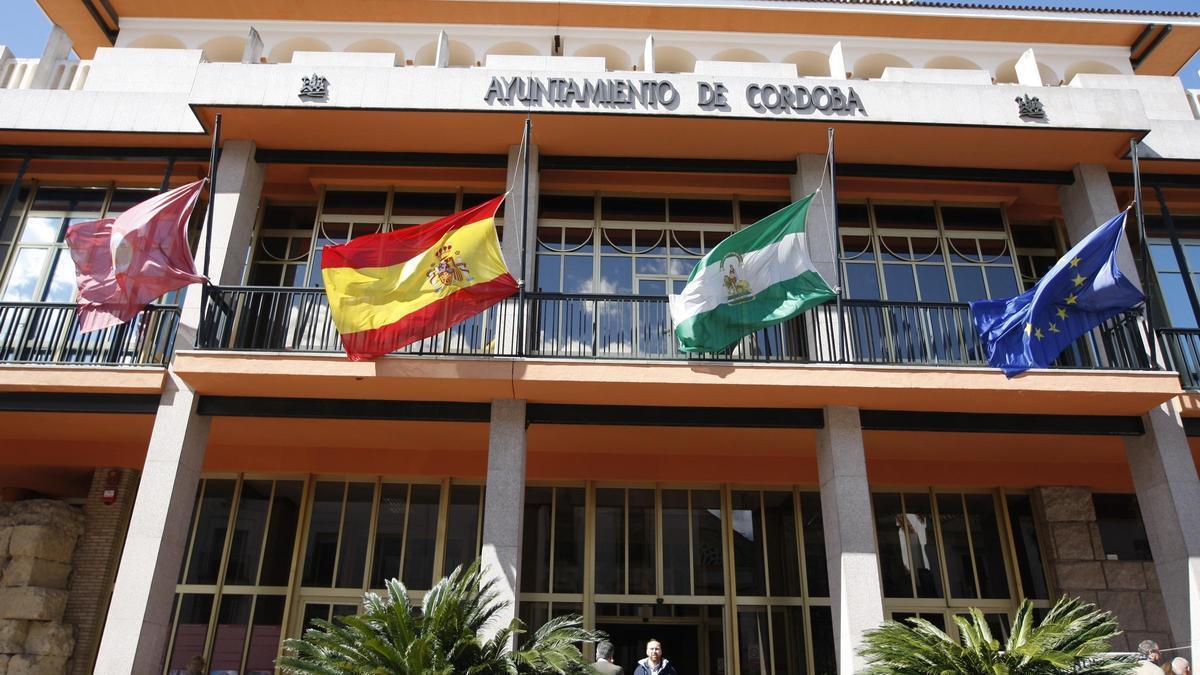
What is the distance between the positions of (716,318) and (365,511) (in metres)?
6.57

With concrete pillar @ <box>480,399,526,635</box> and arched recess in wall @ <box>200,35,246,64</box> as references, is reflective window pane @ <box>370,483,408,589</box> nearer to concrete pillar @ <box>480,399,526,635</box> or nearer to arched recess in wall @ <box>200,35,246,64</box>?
concrete pillar @ <box>480,399,526,635</box>

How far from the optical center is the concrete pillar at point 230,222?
10719mm

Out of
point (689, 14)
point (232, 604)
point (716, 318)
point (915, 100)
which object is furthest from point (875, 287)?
point (232, 604)

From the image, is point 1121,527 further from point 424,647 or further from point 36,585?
point 36,585

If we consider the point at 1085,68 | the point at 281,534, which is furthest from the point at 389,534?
the point at 1085,68

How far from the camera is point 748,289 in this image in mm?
10242

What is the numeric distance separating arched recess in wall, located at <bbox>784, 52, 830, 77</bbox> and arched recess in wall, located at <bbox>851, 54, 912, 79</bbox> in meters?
0.58

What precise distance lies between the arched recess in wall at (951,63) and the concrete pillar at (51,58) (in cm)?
1566

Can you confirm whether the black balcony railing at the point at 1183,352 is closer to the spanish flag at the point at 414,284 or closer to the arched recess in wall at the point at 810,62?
the arched recess in wall at the point at 810,62

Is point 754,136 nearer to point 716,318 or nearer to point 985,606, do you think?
point 716,318

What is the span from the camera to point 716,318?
33.6 feet

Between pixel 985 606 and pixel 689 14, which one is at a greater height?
pixel 689 14

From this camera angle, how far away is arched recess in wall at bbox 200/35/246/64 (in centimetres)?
1503

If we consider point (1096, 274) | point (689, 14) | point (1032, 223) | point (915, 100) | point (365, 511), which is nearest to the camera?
point (1096, 274)
